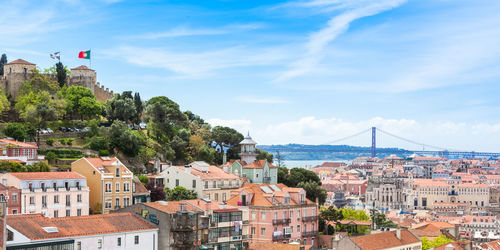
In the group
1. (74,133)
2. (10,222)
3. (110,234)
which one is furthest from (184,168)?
(10,222)

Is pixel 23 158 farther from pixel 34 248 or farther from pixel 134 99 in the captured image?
pixel 134 99

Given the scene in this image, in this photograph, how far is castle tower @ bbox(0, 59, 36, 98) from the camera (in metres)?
97.1

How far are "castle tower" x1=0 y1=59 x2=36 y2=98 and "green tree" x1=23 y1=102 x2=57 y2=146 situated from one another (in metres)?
15.1

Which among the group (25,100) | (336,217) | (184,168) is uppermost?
(25,100)

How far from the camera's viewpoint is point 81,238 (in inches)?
1853

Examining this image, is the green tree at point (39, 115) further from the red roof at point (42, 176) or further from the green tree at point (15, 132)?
the red roof at point (42, 176)

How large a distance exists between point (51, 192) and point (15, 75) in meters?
46.9

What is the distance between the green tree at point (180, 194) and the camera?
6862cm

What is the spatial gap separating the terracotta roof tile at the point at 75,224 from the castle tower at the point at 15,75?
51774 millimetres

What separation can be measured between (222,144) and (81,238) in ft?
176

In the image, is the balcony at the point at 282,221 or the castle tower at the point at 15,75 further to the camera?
the castle tower at the point at 15,75

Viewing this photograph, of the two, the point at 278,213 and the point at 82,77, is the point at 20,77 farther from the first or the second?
the point at 278,213

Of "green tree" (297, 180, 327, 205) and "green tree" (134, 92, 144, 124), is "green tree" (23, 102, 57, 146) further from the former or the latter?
"green tree" (297, 180, 327, 205)

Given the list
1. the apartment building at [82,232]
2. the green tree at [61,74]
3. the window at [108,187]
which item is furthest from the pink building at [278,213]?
the green tree at [61,74]
